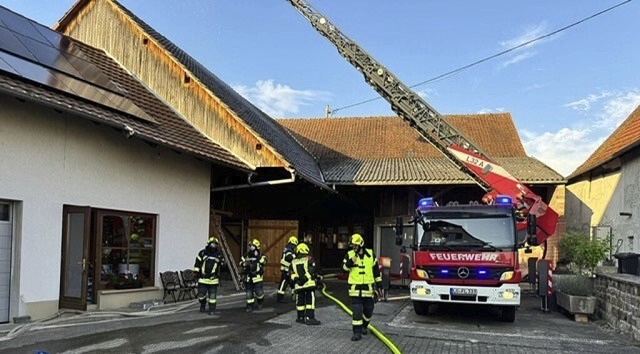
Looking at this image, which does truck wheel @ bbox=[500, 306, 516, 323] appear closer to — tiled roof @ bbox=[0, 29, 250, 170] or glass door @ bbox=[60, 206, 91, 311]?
tiled roof @ bbox=[0, 29, 250, 170]

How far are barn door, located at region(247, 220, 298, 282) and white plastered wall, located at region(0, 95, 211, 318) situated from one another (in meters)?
5.49

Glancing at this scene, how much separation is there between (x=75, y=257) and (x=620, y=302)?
34.3 feet

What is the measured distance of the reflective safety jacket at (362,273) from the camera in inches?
327

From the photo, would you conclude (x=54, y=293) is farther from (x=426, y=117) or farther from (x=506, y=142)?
(x=506, y=142)

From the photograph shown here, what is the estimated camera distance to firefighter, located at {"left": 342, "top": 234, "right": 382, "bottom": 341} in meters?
8.30

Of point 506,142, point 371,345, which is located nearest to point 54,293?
point 371,345

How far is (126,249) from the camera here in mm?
11695

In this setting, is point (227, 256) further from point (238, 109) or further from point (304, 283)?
point (304, 283)

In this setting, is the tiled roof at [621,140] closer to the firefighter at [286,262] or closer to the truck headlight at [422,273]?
the truck headlight at [422,273]

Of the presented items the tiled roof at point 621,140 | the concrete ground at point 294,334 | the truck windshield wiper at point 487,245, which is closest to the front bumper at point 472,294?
the concrete ground at point 294,334

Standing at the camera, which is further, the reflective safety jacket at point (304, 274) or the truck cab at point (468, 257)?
the truck cab at point (468, 257)

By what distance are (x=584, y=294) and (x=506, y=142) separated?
1540 centimetres

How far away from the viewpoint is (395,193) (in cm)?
2027

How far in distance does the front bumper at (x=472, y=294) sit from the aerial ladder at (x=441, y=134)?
219cm
